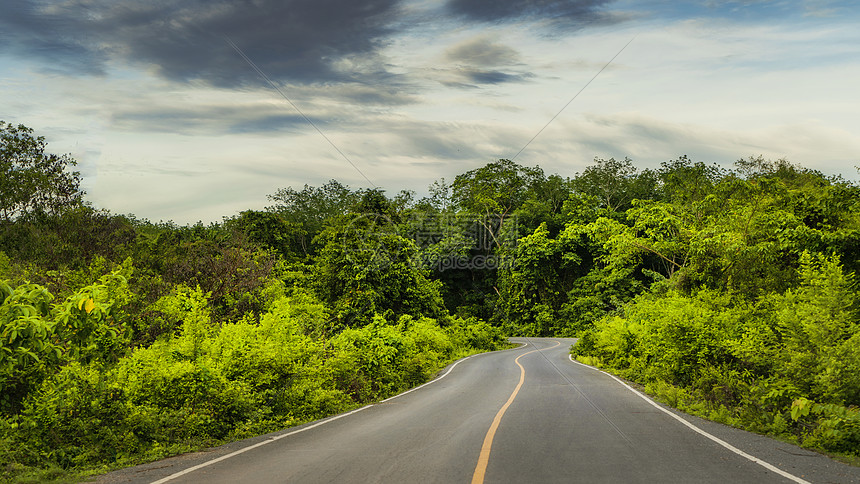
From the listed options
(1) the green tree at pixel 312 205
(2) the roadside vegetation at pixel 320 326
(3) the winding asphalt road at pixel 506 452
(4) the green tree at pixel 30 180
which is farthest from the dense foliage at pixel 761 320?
(1) the green tree at pixel 312 205

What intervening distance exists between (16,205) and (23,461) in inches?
1295

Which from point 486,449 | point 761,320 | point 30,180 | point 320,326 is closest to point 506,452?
point 486,449

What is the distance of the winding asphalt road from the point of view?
6.89 m

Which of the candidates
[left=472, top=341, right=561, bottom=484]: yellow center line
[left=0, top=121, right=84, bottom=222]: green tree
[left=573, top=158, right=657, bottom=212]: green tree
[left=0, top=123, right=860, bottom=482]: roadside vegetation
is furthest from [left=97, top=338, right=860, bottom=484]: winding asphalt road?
[left=573, top=158, right=657, bottom=212]: green tree

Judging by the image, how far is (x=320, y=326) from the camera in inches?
725

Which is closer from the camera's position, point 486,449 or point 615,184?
point 486,449

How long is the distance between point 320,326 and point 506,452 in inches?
446

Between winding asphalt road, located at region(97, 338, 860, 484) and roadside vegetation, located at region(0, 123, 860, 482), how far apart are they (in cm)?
100

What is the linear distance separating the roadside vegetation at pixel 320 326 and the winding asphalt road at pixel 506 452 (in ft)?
3.27
